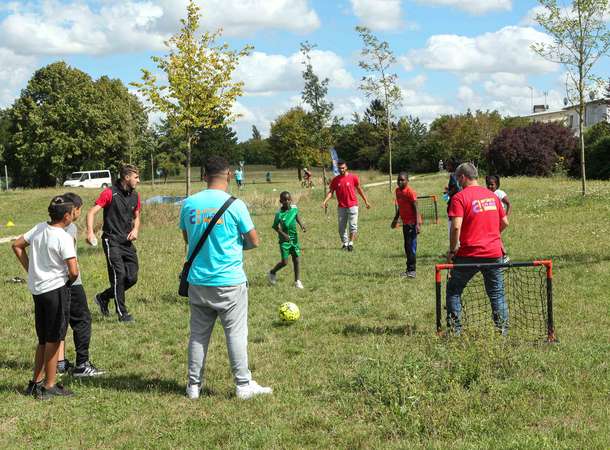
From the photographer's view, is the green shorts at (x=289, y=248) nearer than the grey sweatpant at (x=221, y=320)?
No

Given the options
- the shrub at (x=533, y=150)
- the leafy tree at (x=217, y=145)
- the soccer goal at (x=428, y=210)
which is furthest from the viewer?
the leafy tree at (x=217, y=145)

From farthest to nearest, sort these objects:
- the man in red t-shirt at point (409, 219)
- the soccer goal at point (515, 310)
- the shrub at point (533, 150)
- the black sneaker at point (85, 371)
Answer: the shrub at point (533, 150)
the man in red t-shirt at point (409, 219)
the soccer goal at point (515, 310)
the black sneaker at point (85, 371)

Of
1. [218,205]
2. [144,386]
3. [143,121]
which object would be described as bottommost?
[144,386]

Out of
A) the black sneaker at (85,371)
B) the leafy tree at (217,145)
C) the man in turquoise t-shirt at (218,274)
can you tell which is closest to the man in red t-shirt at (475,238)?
the man in turquoise t-shirt at (218,274)

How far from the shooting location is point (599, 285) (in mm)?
9516

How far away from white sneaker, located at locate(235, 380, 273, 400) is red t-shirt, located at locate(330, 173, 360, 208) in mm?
9568

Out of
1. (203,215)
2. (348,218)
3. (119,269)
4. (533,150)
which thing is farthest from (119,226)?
(533,150)

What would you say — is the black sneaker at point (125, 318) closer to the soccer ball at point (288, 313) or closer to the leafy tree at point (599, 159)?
the soccer ball at point (288, 313)

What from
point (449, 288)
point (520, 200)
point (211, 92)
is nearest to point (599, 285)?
point (449, 288)

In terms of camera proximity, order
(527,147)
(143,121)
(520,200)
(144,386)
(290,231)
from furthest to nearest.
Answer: (143,121)
(527,147)
(520,200)
(290,231)
(144,386)

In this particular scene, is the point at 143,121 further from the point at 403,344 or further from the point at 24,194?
the point at 403,344

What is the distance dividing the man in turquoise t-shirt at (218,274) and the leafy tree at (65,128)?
4700 cm

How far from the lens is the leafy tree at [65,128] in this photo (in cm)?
5234

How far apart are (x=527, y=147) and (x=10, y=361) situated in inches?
A: 1626
